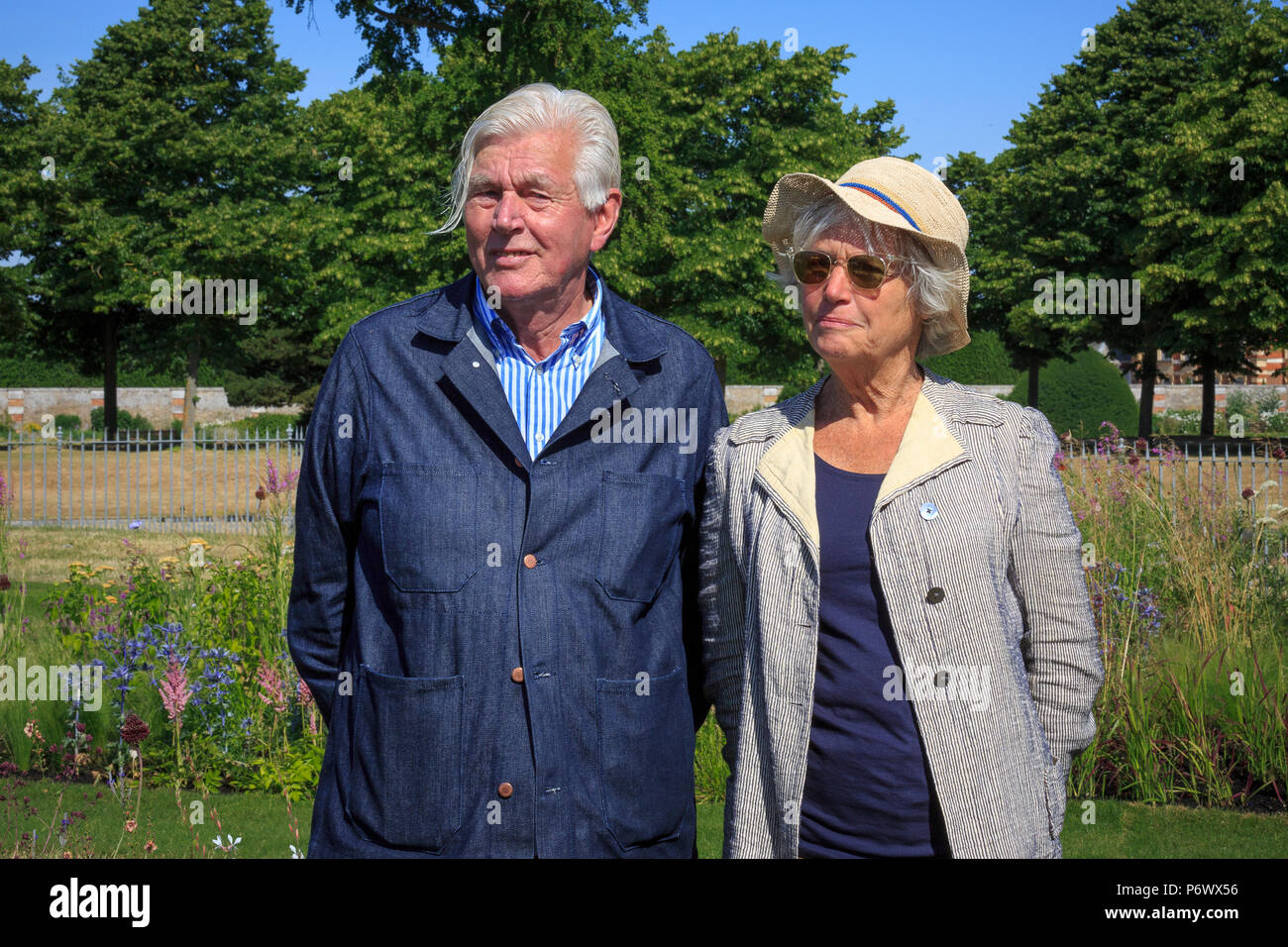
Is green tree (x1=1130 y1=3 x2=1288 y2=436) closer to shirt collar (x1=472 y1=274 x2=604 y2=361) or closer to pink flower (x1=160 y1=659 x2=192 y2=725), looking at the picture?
pink flower (x1=160 y1=659 x2=192 y2=725)

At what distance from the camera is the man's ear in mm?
2908

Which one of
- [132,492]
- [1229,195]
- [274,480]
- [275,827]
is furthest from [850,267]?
[1229,195]

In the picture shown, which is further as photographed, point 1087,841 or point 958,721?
point 1087,841

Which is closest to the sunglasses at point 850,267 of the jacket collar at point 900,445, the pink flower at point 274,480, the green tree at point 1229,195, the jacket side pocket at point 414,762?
the jacket collar at point 900,445

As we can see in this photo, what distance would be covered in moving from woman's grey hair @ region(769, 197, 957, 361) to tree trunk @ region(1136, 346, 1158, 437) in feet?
109

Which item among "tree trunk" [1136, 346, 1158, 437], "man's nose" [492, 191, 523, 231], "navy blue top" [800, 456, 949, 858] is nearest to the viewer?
"navy blue top" [800, 456, 949, 858]

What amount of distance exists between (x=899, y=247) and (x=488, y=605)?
4.01ft

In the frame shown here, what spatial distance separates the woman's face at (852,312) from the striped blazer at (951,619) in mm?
184

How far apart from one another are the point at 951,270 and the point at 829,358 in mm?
354

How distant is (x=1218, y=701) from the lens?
5922 mm

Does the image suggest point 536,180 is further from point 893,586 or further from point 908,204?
point 893,586

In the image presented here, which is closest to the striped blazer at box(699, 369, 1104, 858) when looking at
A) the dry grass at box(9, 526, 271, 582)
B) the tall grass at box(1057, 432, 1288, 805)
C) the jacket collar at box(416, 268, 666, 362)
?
the jacket collar at box(416, 268, 666, 362)

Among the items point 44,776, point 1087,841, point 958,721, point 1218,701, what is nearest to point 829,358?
point 958,721

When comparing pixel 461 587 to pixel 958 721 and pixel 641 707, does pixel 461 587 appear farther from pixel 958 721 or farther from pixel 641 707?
pixel 958 721
